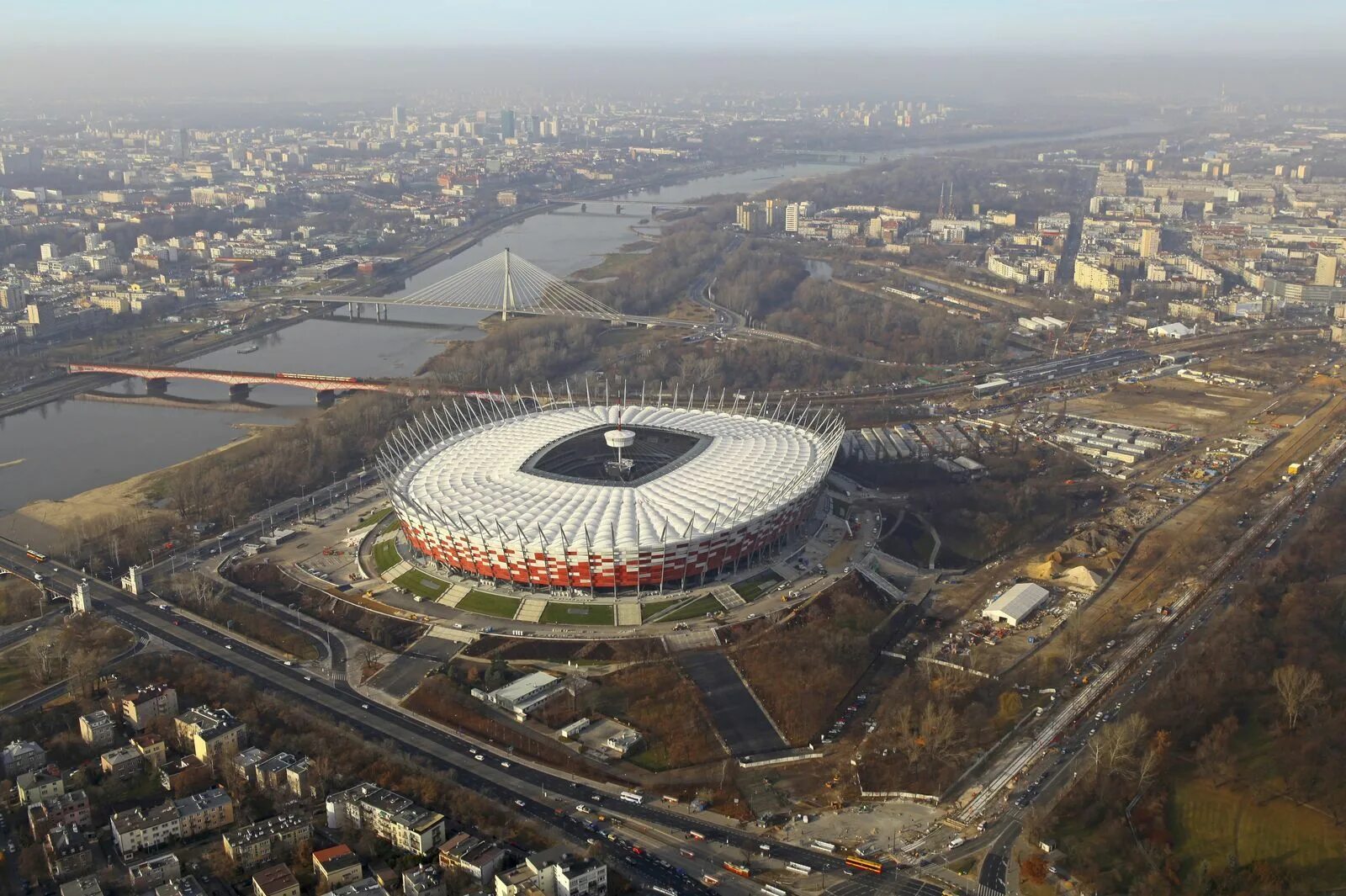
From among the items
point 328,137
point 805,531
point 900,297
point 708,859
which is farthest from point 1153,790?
point 328,137

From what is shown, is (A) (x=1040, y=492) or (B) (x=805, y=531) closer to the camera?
(B) (x=805, y=531)

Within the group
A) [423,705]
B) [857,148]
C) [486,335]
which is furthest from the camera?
[857,148]

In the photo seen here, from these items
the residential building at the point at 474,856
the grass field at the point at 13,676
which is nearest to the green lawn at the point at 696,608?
the residential building at the point at 474,856

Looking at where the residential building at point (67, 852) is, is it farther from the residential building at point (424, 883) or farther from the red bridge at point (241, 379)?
the red bridge at point (241, 379)

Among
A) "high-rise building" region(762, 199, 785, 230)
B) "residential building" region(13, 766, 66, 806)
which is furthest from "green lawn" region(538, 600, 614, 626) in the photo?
"high-rise building" region(762, 199, 785, 230)

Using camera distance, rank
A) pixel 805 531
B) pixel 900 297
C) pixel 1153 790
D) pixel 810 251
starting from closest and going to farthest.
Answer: pixel 1153 790
pixel 805 531
pixel 900 297
pixel 810 251

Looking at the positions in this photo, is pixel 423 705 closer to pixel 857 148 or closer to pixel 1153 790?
pixel 1153 790
